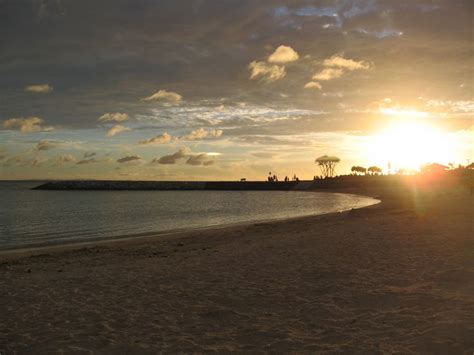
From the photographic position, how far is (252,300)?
8680mm

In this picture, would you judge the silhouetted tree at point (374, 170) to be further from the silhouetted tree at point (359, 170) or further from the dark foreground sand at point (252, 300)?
the dark foreground sand at point (252, 300)

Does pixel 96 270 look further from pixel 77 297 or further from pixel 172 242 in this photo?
pixel 172 242

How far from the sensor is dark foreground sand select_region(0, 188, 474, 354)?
639cm

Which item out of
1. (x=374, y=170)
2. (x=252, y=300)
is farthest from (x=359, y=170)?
(x=252, y=300)

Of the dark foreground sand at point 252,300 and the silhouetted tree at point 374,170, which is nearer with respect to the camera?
the dark foreground sand at point 252,300

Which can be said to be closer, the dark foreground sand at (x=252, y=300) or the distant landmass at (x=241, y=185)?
the dark foreground sand at (x=252, y=300)

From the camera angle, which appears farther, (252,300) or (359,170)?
(359,170)

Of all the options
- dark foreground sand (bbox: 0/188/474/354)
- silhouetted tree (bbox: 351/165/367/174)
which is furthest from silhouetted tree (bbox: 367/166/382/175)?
dark foreground sand (bbox: 0/188/474/354)

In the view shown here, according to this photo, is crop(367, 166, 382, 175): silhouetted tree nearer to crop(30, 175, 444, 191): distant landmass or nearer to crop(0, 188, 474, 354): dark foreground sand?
crop(30, 175, 444, 191): distant landmass

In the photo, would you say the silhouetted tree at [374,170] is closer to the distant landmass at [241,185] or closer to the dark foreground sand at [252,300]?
the distant landmass at [241,185]

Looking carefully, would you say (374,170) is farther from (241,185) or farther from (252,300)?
(252,300)

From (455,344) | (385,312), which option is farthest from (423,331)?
(385,312)

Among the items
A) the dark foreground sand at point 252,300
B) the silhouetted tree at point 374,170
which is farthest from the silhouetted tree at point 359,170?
the dark foreground sand at point 252,300

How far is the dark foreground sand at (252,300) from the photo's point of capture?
6395 mm
